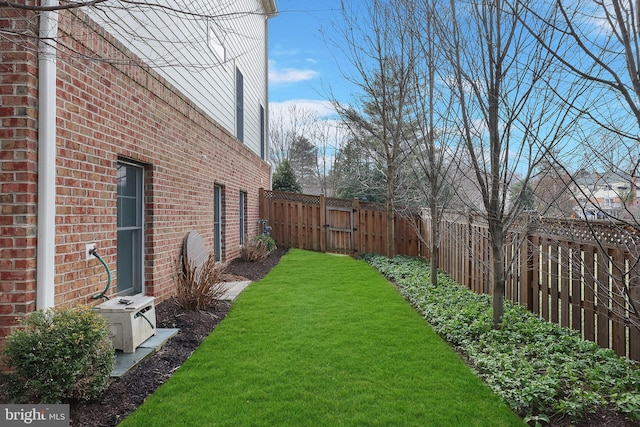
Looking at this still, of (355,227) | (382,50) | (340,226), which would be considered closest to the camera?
(382,50)

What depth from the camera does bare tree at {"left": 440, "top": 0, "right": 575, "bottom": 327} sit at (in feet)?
12.2

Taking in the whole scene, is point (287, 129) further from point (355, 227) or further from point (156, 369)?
point (156, 369)

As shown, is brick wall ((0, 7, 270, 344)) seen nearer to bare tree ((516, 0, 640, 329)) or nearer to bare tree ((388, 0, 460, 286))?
bare tree ((516, 0, 640, 329))

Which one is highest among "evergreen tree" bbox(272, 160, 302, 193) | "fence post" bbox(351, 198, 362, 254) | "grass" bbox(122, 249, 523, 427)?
"evergreen tree" bbox(272, 160, 302, 193)

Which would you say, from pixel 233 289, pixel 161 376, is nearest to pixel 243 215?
pixel 233 289

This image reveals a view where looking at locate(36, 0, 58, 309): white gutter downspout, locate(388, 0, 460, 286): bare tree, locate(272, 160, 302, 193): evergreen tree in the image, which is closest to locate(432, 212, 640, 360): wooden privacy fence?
locate(388, 0, 460, 286): bare tree

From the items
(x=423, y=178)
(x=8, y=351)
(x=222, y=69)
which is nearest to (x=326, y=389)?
(x=8, y=351)

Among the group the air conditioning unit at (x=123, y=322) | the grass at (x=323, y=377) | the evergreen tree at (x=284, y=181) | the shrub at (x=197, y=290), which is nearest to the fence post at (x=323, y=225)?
the evergreen tree at (x=284, y=181)

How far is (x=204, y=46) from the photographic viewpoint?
23.9ft

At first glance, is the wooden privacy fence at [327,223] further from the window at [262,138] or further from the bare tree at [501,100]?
the bare tree at [501,100]

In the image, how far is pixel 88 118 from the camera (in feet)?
11.6

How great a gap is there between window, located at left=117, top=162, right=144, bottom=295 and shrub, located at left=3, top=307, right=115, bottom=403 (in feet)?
6.00

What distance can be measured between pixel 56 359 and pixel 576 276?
444 cm

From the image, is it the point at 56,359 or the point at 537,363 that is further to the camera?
the point at 537,363
